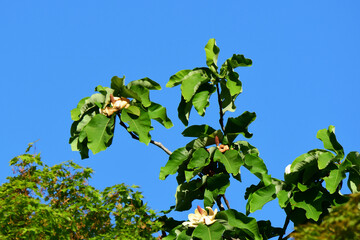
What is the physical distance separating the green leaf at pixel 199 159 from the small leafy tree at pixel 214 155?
1 centimetres

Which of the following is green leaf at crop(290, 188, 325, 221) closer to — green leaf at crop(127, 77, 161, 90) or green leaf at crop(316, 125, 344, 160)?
green leaf at crop(316, 125, 344, 160)

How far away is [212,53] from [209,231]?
209cm

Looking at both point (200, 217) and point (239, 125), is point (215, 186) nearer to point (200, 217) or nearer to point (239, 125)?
point (200, 217)

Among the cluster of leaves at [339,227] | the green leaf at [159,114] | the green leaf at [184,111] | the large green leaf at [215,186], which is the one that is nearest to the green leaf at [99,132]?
the green leaf at [159,114]

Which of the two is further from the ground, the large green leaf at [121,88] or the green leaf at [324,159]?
the large green leaf at [121,88]

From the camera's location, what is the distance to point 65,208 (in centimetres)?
827

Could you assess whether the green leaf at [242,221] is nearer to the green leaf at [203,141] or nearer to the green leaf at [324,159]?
the green leaf at [203,141]

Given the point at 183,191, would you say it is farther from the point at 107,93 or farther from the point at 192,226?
the point at 107,93

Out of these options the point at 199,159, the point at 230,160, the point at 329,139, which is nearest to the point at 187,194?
the point at 199,159

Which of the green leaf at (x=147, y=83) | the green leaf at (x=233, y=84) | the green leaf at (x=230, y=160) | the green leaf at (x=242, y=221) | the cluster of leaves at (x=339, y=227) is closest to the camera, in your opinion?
the cluster of leaves at (x=339, y=227)

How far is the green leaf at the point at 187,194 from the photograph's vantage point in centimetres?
733

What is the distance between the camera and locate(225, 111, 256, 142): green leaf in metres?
7.27

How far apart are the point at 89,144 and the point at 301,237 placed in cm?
321

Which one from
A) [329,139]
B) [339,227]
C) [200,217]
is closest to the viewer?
[339,227]
